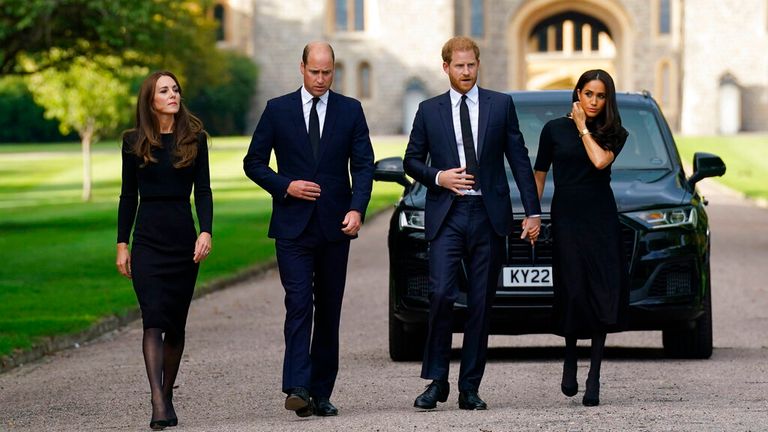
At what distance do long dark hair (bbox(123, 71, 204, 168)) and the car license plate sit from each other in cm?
284

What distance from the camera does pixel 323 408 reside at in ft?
27.5

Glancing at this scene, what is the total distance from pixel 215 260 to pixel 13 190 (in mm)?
22757

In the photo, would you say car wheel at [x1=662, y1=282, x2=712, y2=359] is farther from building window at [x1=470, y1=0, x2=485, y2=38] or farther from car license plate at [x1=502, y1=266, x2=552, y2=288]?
building window at [x1=470, y1=0, x2=485, y2=38]

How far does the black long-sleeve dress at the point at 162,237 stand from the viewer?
27.0ft

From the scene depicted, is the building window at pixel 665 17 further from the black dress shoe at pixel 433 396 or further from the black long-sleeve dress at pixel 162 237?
the black long-sleeve dress at pixel 162 237

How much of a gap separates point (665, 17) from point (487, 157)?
7148 cm

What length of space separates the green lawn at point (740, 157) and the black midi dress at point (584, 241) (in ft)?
82.5

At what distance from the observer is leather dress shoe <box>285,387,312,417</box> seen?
8.13 m

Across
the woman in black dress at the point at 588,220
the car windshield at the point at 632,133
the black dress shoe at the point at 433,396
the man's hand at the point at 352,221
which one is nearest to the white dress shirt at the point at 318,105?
the man's hand at the point at 352,221

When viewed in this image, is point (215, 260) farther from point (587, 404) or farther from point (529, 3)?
point (529, 3)

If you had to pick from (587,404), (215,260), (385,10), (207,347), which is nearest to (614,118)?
(587,404)

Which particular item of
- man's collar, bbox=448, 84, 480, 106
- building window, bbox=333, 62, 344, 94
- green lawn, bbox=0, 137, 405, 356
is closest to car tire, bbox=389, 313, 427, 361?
man's collar, bbox=448, 84, 480, 106

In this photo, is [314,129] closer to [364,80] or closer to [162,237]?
[162,237]

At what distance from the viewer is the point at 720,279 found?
58.4ft
